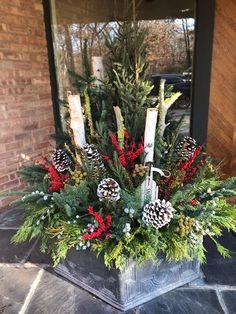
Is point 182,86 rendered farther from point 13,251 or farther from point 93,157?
point 13,251

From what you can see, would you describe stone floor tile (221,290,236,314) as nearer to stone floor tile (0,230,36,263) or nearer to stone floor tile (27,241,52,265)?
stone floor tile (27,241,52,265)

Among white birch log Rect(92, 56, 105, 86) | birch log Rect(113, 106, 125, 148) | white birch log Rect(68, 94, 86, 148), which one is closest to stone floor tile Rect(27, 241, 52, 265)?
white birch log Rect(68, 94, 86, 148)

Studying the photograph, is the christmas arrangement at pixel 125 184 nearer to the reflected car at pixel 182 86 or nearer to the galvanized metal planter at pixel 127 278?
the galvanized metal planter at pixel 127 278

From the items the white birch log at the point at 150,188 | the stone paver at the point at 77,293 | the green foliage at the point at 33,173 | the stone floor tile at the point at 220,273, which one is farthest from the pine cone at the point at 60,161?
the stone floor tile at the point at 220,273

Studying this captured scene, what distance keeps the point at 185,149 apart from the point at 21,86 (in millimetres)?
1636

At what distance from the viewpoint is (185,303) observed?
1.52 m

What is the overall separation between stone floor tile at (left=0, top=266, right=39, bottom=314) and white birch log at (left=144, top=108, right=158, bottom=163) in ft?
3.30

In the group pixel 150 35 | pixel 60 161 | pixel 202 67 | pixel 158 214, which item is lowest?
pixel 158 214

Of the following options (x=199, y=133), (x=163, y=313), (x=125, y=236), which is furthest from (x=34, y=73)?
(x=163, y=313)

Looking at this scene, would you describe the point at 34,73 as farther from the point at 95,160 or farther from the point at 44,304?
the point at 44,304

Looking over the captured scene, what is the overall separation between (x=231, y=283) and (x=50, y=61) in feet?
8.12

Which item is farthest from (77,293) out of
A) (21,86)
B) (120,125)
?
(21,86)

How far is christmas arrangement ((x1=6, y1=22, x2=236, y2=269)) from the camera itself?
1.40m

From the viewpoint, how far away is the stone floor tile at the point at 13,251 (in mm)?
1931
